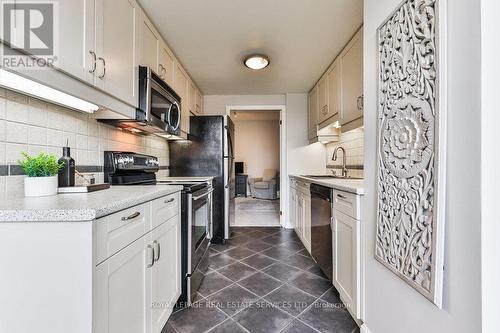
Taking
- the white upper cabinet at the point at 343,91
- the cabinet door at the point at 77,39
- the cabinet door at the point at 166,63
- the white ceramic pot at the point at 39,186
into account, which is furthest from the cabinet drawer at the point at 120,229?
the white upper cabinet at the point at 343,91

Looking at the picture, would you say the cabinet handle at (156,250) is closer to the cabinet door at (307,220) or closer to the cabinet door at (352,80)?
the cabinet door at (307,220)

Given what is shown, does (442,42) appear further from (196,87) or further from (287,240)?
(196,87)

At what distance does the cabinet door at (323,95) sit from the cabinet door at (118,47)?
2222mm

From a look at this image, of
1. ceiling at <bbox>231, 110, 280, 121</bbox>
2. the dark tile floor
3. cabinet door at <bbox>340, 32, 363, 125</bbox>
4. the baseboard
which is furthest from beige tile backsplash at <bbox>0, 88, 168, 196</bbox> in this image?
ceiling at <bbox>231, 110, 280, 121</bbox>

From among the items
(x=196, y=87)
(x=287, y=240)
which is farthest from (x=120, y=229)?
(x=196, y=87)

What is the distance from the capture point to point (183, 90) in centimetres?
300

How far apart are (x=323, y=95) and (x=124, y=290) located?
3038mm

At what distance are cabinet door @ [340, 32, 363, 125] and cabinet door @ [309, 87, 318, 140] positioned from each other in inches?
39.4

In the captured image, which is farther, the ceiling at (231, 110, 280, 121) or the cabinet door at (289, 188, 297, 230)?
the ceiling at (231, 110, 280, 121)

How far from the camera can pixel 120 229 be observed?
0.98 metres

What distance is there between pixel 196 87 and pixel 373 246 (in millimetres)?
3213

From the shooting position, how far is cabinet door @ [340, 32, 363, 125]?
2.17m

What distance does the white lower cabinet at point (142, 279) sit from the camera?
89cm

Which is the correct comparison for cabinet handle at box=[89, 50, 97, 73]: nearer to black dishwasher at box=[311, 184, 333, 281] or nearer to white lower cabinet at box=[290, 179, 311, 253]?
black dishwasher at box=[311, 184, 333, 281]
